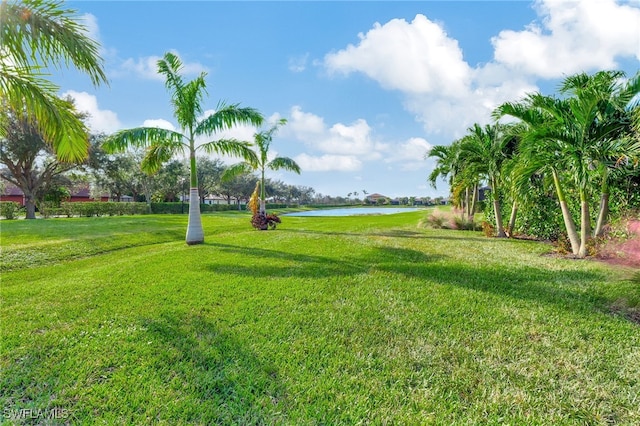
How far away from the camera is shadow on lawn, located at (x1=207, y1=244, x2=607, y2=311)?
4681mm

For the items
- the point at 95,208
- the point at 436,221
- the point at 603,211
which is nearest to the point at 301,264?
the point at 603,211

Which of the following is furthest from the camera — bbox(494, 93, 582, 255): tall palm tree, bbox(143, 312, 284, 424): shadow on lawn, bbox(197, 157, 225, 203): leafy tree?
bbox(197, 157, 225, 203): leafy tree

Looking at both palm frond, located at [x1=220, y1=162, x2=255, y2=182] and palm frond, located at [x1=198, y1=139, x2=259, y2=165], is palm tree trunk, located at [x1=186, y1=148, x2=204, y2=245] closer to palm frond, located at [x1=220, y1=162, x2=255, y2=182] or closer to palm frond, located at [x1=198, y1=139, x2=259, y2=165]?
palm frond, located at [x1=198, y1=139, x2=259, y2=165]

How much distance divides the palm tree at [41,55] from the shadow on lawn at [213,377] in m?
4.36

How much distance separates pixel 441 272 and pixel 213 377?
192 inches

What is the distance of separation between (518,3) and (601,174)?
5.05 meters

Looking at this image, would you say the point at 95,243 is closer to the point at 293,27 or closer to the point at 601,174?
the point at 293,27

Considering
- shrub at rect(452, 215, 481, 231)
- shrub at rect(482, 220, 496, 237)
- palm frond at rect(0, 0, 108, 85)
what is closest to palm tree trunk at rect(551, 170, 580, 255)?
shrub at rect(482, 220, 496, 237)

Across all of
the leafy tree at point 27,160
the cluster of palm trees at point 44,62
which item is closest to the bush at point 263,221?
the cluster of palm trees at point 44,62

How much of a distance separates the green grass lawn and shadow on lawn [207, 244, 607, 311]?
57 mm

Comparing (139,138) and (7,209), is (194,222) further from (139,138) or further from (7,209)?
(7,209)

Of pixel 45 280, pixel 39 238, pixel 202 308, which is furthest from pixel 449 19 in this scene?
pixel 39 238

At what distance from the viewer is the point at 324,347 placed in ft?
10.1

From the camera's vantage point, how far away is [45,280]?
6.13 metres
